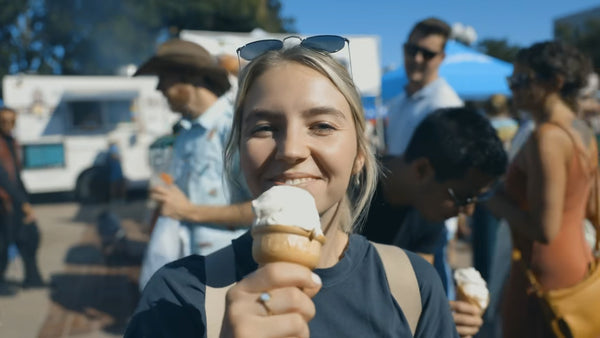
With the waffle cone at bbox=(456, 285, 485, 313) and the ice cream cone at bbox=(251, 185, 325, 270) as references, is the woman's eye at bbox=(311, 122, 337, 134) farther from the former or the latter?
the waffle cone at bbox=(456, 285, 485, 313)

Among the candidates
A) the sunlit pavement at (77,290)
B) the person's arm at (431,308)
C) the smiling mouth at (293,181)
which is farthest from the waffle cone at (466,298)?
the sunlit pavement at (77,290)

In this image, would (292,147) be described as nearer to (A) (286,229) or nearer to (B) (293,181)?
(B) (293,181)

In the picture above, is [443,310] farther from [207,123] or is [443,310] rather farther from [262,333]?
[207,123]

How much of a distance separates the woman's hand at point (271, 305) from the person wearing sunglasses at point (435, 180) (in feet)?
3.96

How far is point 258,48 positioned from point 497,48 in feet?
165

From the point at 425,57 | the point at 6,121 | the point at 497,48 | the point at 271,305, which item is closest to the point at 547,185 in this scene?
the point at 271,305

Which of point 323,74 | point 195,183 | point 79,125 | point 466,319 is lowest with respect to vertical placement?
point 79,125

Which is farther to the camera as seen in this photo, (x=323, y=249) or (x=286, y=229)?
(x=323, y=249)

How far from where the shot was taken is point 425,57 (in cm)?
403

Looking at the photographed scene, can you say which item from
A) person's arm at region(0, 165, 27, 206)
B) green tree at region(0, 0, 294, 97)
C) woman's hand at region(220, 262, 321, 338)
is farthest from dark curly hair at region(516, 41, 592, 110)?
green tree at region(0, 0, 294, 97)

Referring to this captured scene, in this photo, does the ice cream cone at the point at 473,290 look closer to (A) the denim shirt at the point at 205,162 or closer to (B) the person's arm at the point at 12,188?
(A) the denim shirt at the point at 205,162

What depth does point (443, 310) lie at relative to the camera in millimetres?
1407

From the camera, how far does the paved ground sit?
5211mm

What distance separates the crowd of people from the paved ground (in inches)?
121
